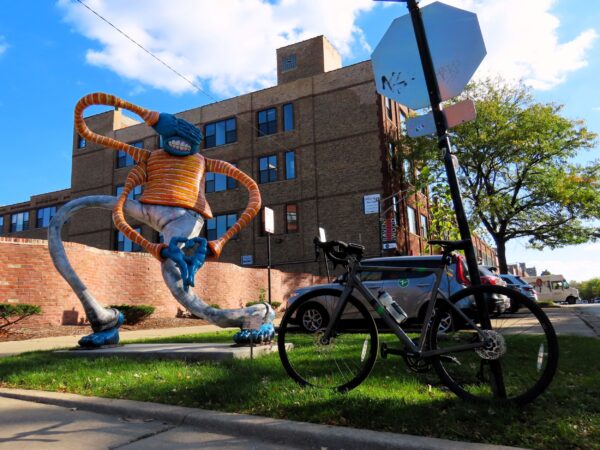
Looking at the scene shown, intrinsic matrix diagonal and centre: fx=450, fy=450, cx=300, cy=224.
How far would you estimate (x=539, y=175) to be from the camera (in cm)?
2573

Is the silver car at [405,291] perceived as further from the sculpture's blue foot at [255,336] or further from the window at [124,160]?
the window at [124,160]

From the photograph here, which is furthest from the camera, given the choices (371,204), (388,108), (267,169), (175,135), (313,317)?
(267,169)

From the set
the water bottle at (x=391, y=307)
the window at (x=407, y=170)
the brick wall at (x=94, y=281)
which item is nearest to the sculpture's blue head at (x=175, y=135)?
the water bottle at (x=391, y=307)

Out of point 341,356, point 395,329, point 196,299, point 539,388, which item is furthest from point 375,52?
point 196,299

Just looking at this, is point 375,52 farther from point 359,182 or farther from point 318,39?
→ point 318,39

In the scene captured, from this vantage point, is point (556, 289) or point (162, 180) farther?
point (556, 289)

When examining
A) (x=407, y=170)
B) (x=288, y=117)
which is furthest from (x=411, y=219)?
(x=288, y=117)

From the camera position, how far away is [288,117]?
31.1 meters

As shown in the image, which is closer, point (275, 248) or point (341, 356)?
point (341, 356)

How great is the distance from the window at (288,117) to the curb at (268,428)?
91.7 ft

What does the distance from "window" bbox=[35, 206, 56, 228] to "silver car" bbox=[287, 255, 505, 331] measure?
43877 millimetres

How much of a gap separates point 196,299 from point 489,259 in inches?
3427

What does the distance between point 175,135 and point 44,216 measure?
153ft

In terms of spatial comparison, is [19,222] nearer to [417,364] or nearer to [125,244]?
[125,244]
